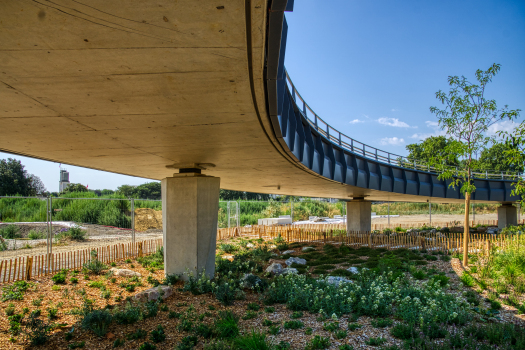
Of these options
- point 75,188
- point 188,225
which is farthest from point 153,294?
point 75,188

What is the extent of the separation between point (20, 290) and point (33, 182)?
56105 millimetres

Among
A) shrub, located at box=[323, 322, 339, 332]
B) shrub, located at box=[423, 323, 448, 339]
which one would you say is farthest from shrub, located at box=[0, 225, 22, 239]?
shrub, located at box=[423, 323, 448, 339]

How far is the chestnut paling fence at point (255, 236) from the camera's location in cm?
1181

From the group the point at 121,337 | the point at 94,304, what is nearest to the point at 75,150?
the point at 94,304

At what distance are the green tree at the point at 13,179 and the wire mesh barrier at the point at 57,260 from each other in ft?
125

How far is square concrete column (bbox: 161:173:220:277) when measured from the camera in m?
11.7

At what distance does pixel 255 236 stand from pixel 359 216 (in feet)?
29.9

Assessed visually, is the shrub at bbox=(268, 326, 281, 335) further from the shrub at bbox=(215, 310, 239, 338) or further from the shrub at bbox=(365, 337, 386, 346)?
the shrub at bbox=(365, 337, 386, 346)

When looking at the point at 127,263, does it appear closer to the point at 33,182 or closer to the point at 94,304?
the point at 94,304

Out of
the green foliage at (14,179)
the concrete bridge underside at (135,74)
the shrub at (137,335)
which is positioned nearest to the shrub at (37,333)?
the shrub at (137,335)

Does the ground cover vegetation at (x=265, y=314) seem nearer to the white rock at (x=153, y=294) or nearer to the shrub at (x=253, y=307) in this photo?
the shrub at (x=253, y=307)

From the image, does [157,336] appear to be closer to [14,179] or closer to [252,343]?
[252,343]

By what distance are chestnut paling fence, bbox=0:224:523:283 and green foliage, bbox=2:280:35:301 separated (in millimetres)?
368

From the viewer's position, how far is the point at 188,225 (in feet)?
38.5
